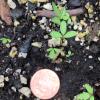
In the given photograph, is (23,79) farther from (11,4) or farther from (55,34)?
(11,4)

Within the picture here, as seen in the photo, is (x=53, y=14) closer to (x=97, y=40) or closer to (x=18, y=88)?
(x=97, y=40)

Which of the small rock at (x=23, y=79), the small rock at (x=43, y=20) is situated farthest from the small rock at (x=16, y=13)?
the small rock at (x=23, y=79)

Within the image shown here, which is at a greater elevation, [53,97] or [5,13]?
[5,13]

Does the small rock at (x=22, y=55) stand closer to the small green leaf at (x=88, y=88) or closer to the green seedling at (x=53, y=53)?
the green seedling at (x=53, y=53)

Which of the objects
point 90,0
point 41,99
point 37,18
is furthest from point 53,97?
point 90,0

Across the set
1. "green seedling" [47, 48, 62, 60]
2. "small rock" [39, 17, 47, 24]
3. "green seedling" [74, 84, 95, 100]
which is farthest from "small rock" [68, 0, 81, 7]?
"green seedling" [74, 84, 95, 100]

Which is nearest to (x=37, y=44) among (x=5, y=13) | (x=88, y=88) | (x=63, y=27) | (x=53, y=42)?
Result: (x=53, y=42)

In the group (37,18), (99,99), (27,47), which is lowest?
(99,99)
